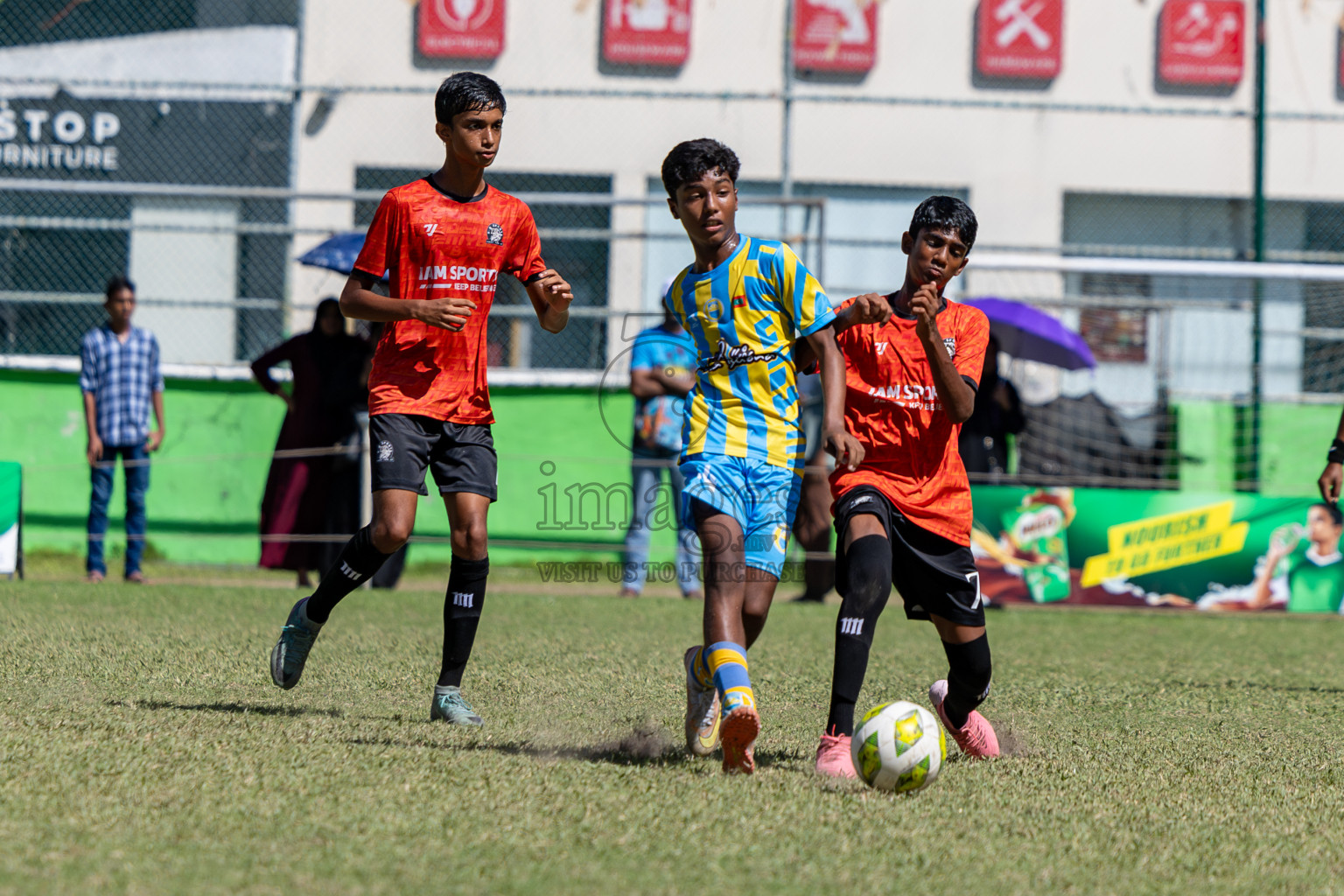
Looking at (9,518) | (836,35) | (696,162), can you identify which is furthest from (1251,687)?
(836,35)

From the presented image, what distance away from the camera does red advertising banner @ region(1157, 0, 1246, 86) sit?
49.6ft

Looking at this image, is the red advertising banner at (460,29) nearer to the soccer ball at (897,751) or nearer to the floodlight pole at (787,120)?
the floodlight pole at (787,120)

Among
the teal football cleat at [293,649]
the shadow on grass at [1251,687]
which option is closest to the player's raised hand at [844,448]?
the teal football cleat at [293,649]

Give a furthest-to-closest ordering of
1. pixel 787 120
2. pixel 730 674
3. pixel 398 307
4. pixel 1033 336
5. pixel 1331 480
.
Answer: pixel 787 120, pixel 1033 336, pixel 1331 480, pixel 398 307, pixel 730 674

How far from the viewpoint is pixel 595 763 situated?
3881mm

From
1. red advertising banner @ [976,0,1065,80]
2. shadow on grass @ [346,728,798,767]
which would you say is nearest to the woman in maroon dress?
shadow on grass @ [346,728,798,767]

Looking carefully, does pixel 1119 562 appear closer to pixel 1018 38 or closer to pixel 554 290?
pixel 554 290

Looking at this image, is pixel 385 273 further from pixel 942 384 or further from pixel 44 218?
pixel 44 218

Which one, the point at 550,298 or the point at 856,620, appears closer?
the point at 856,620

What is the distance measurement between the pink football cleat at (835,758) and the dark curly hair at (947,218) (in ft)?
4.83

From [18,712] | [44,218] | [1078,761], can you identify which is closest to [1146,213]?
[44,218]

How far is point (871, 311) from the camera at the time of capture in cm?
396

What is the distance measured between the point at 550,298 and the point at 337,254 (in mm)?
5618

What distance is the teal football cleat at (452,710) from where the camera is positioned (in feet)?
14.8
